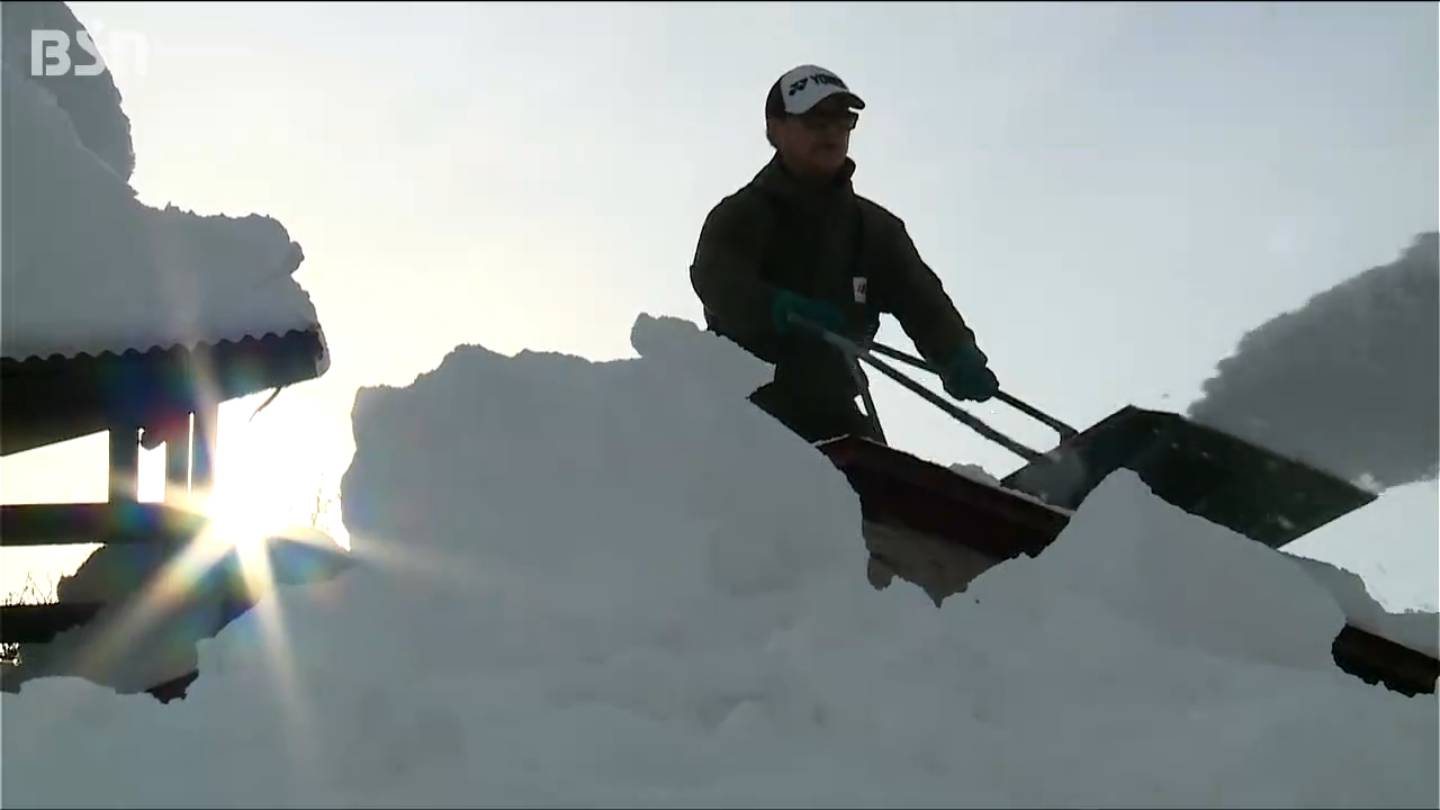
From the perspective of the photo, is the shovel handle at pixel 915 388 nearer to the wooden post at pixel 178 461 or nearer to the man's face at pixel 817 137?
the man's face at pixel 817 137

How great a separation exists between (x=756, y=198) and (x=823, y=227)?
0.26 metres

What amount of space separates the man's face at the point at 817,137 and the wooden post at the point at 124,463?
2.30 m

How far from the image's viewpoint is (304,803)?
239cm

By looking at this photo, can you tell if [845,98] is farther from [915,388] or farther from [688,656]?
[688,656]

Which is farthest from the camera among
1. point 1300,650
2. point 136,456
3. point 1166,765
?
point 136,456

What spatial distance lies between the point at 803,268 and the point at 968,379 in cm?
67

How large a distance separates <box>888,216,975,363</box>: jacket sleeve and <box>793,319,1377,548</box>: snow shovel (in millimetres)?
722

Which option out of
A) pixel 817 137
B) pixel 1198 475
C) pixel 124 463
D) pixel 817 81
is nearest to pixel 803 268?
pixel 817 137

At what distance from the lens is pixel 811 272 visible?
4.81m

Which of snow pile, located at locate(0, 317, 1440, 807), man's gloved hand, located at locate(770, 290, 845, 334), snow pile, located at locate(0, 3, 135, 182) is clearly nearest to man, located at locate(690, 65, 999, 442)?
man's gloved hand, located at locate(770, 290, 845, 334)

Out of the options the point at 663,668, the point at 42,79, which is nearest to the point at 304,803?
the point at 663,668

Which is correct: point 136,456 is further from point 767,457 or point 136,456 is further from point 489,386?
point 767,457

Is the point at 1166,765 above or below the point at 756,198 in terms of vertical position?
below

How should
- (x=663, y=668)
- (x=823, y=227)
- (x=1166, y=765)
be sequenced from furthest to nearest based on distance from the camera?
(x=823, y=227) → (x=663, y=668) → (x=1166, y=765)
